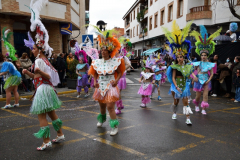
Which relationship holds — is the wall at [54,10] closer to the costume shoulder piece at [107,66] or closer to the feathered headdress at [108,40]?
the feathered headdress at [108,40]

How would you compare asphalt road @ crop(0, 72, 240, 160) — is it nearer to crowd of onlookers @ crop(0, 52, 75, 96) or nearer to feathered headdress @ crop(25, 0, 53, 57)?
feathered headdress @ crop(25, 0, 53, 57)

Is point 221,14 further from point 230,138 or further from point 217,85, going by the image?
point 230,138

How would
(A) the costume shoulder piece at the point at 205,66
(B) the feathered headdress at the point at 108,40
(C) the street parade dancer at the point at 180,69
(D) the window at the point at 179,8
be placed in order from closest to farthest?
(B) the feathered headdress at the point at 108,40 < (C) the street parade dancer at the point at 180,69 < (A) the costume shoulder piece at the point at 205,66 < (D) the window at the point at 179,8

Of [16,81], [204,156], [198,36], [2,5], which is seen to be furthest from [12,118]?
[2,5]

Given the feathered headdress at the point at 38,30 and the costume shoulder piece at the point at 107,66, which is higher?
the feathered headdress at the point at 38,30

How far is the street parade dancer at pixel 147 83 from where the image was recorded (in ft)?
25.4

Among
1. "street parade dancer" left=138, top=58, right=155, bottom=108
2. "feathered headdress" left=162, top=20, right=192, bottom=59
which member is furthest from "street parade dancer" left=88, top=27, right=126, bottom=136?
"street parade dancer" left=138, top=58, right=155, bottom=108

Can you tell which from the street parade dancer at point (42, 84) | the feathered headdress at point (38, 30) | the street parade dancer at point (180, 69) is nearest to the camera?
the street parade dancer at point (42, 84)

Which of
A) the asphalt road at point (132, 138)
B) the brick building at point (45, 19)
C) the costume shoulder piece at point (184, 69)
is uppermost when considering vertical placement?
the brick building at point (45, 19)

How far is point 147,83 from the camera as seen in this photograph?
7.94 meters

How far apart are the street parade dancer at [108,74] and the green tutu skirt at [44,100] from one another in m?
1.09

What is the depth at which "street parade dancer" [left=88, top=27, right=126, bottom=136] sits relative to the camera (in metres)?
4.73

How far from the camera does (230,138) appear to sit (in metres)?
4.59

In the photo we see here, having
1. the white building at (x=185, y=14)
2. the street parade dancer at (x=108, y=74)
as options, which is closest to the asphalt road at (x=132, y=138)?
the street parade dancer at (x=108, y=74)
